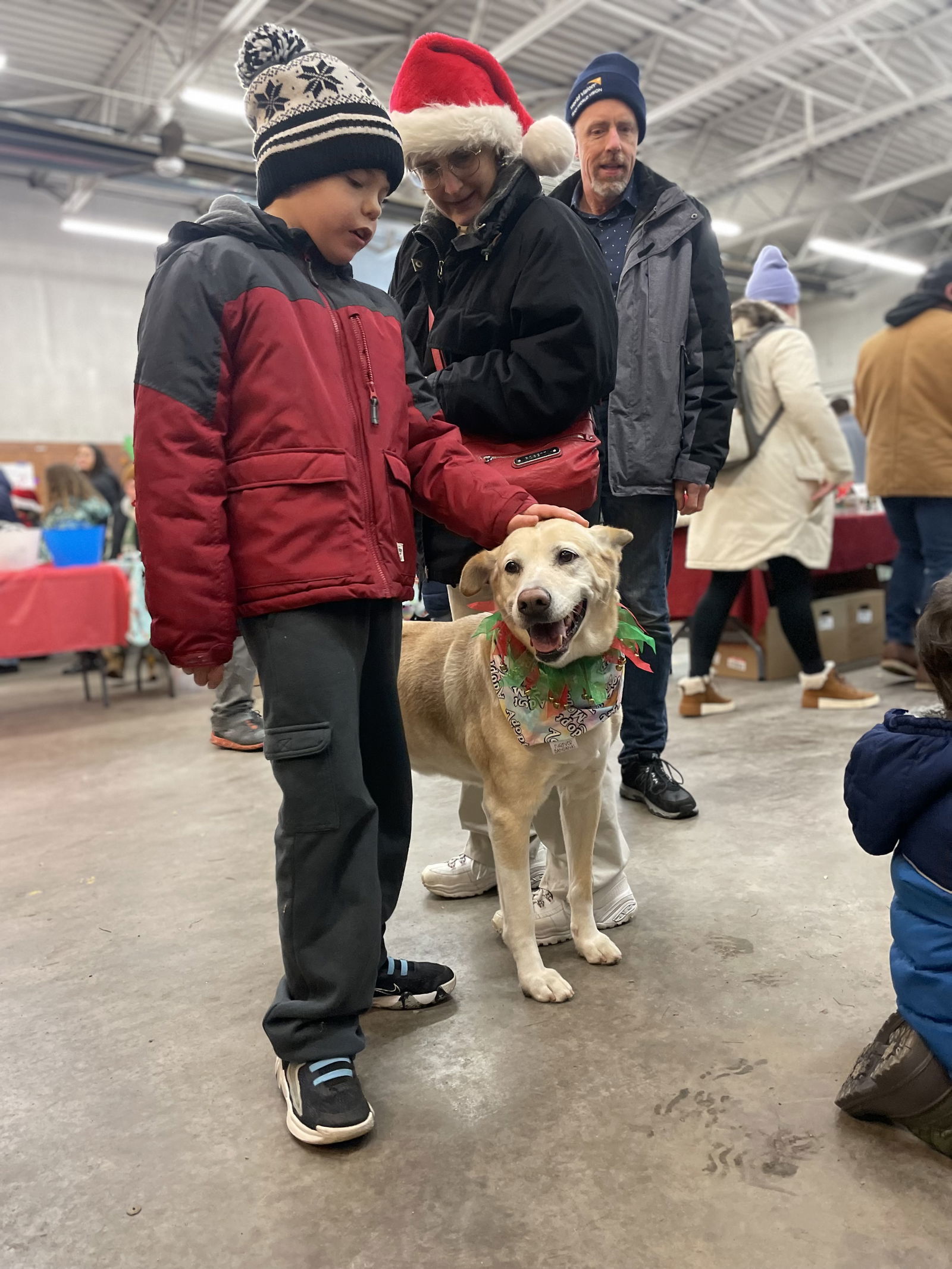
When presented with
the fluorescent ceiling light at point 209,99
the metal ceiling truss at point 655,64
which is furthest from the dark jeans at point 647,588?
the fluorescent ceiling light at point 209,99

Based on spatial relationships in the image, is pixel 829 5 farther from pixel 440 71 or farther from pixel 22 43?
pixel 440 71

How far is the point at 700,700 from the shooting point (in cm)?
418

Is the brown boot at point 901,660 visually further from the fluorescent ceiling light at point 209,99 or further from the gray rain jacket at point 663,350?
the fluorescent ceiling light at point 209,99

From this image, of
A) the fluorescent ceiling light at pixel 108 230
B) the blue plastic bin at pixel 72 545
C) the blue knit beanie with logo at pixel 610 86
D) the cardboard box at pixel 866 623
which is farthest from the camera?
the fluorescent ceiling light at pixel 108 230

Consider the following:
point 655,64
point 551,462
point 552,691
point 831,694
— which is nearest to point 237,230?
point 551,462

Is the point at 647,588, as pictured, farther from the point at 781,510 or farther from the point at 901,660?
the point at 901,660

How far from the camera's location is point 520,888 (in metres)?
1.78

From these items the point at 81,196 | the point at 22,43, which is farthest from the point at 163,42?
the point at 81,196

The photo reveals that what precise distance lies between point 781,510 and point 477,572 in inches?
108

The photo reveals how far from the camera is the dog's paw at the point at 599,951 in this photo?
A: 6.19 ft

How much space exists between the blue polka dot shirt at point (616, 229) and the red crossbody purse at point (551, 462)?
94 cm

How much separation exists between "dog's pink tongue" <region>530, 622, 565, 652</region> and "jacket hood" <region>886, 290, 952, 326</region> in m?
3.20

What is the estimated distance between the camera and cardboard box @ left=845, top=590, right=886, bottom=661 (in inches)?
205

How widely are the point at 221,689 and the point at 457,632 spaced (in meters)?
2.58
